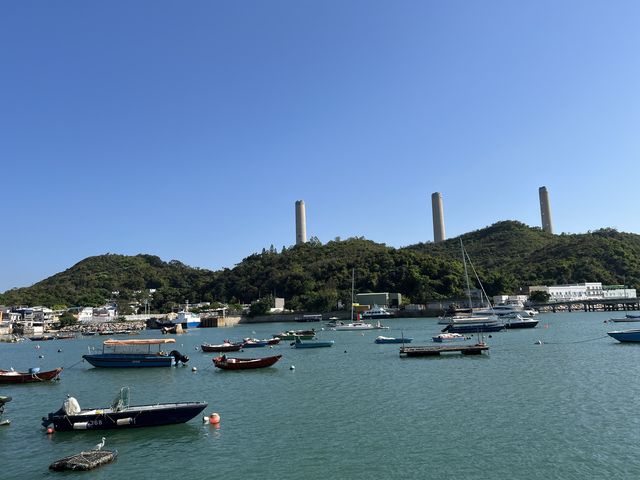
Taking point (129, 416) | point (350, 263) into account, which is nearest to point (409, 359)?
point (129, 416)

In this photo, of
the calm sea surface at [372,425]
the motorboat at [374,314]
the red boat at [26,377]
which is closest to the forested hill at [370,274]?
the motorboat at [374,314]

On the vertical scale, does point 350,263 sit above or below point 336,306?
above

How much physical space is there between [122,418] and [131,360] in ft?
73.2

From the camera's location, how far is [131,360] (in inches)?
1581

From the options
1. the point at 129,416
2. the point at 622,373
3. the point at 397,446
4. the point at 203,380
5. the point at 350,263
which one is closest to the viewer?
the point at 397,446

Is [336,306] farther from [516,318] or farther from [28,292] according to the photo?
[28,292]

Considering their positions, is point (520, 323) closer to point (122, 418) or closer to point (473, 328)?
point (473, 328)

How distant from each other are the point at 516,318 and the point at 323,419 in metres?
61.7

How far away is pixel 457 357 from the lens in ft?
129

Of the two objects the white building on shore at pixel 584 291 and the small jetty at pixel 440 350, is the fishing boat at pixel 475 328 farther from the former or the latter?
the white building on shore at pixel 584 291

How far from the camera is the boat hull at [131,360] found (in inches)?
1555

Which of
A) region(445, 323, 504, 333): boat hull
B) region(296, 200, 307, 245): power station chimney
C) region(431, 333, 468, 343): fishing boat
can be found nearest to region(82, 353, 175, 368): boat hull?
region(431, 333, 468, 343): fishing boat

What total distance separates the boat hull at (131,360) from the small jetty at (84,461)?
24199 millimetres

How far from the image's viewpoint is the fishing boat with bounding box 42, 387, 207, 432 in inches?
760
